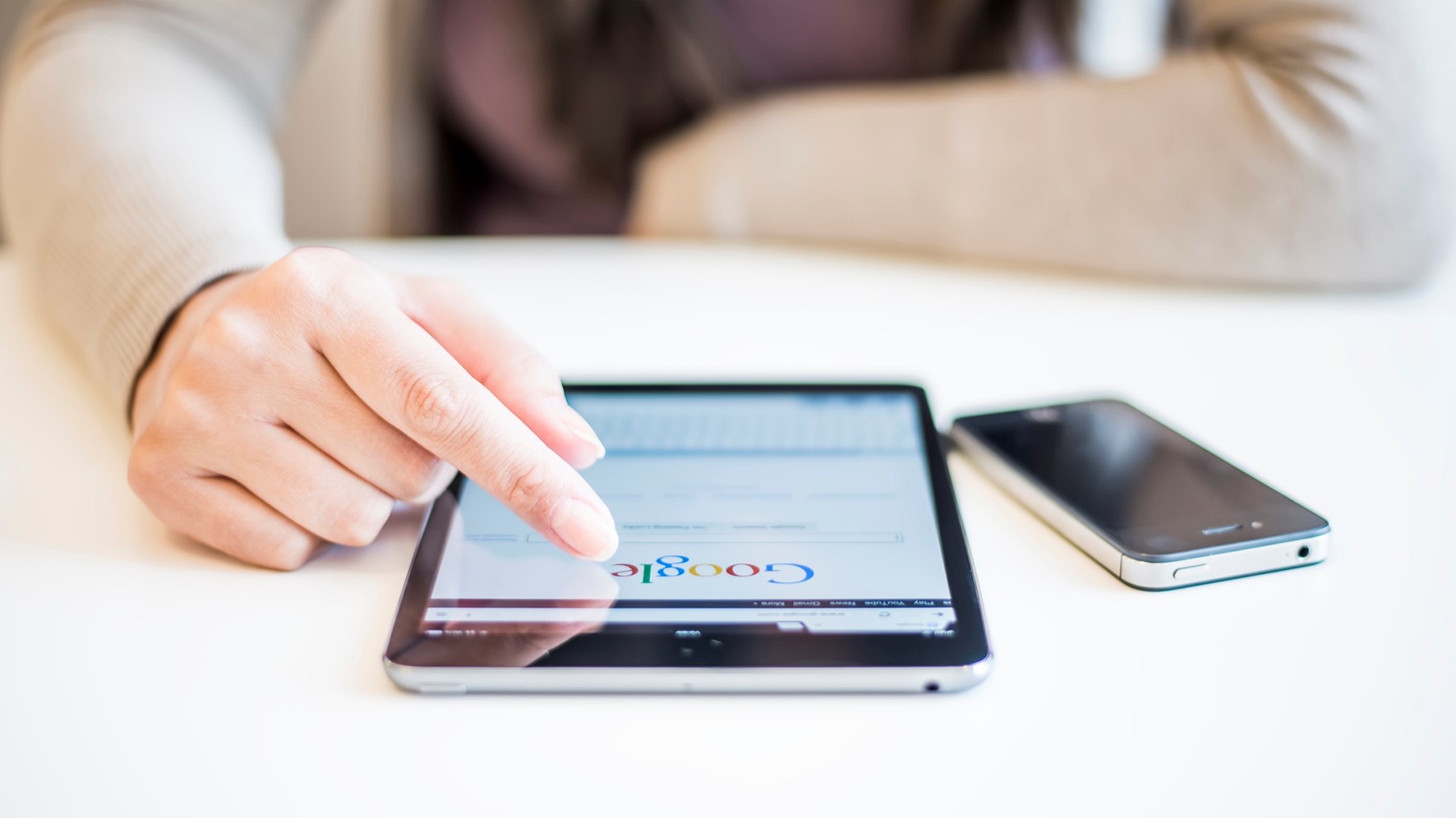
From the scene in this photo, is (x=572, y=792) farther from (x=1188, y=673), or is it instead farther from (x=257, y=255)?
(x=257, y=255)

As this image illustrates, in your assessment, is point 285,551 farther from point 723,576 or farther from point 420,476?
point 723,576

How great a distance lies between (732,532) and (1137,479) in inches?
6.6

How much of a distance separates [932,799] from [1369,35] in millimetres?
614

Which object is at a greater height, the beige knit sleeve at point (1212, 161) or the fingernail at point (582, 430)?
the beige knit sleeve at point (1212, 161)

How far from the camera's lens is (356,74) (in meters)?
1.10

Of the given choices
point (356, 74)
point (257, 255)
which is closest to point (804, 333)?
point (257, 255)

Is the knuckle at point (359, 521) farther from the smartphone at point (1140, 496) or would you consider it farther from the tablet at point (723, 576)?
the smartphone at point (1140, 496)

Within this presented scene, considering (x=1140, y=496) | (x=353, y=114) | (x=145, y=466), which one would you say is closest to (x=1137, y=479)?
(x=1140, y=496)

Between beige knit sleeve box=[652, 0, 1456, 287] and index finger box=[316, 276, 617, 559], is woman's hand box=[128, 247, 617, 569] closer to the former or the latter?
index finger box=[316, 276, 617, 559]

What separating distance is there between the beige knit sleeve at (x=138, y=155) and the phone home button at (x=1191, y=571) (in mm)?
400

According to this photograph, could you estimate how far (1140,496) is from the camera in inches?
15.0

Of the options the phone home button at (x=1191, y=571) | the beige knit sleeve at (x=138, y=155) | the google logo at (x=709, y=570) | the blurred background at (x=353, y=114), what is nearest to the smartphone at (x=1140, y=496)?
the phone home button at (x=1191, y=571)

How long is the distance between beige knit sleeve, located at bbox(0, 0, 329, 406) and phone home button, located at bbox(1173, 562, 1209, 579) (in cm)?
40

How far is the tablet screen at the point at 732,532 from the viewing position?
313mm
